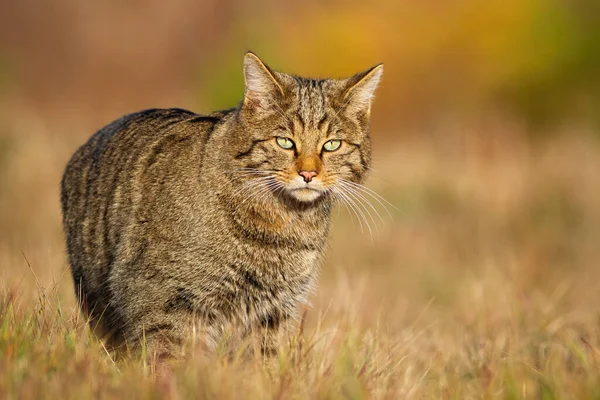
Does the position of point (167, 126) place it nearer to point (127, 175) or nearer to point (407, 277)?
point (127, 175)

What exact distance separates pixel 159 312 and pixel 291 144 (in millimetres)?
997

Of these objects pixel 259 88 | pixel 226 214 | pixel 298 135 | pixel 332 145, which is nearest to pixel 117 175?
pixel 226 214

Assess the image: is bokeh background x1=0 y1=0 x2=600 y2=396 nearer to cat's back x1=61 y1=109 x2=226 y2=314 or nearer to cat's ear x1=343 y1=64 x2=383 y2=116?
cat's back x1=61 y1=109 x2=226 y2=314

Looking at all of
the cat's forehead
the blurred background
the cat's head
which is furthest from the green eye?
the blurred background

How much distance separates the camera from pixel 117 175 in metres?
4.29

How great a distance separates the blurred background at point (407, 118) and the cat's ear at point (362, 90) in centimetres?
136

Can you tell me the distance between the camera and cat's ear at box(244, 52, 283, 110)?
3.98m

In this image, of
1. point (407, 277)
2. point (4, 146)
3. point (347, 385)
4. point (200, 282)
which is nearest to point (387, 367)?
point (347, 385)

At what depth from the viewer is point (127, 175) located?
422 cm

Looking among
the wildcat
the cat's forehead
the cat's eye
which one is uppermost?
the cat's forehead

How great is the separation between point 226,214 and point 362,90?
3.15 feet

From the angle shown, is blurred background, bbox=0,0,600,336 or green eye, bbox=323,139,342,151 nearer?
green eye, bbox=323,139,342,151

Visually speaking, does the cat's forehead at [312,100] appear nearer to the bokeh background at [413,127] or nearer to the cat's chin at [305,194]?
the cat's chin at [305,194]

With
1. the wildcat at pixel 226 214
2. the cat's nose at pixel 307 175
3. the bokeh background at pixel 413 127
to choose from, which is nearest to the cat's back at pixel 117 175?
the wildcat at pixel 226 214
